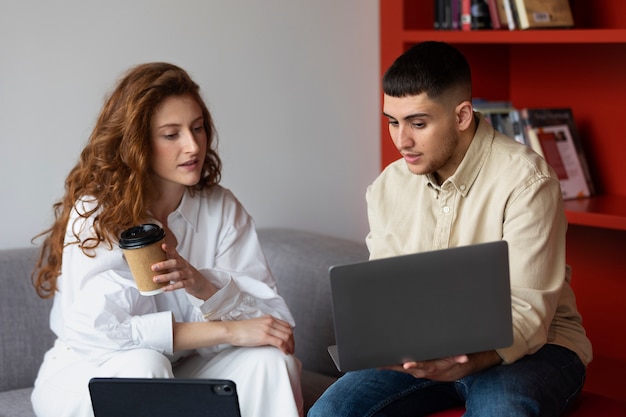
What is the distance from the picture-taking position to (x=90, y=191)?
7.66ft

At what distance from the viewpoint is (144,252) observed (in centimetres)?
198

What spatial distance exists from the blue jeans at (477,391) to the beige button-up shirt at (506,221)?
1.6 inches

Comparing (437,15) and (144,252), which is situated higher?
(437,15)

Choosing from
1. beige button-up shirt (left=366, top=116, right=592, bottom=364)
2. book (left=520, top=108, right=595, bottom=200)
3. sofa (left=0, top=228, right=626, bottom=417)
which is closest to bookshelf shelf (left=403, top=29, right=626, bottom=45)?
book (left=520, top=108, right=595, bottom=200)

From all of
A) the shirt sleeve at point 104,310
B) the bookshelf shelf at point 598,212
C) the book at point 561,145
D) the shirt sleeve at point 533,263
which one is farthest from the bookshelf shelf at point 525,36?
the shirt sleeve at point 104,310

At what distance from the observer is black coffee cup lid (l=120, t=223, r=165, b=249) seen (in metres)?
1.97

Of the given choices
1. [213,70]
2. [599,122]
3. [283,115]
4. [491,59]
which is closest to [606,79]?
[599,122]

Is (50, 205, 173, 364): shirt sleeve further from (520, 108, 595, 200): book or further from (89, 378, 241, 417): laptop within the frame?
(520, 108, 595, 200): book

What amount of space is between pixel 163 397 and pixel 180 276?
1.02ft

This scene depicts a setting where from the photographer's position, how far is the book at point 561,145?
3.13m

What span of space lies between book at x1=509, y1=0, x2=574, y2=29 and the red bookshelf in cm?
8

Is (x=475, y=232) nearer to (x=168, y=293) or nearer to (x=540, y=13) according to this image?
(x=168, y=293)

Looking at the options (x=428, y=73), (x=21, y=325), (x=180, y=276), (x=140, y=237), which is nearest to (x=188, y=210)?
(x=180, y=276)

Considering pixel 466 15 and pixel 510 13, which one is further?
pixel 466 15
